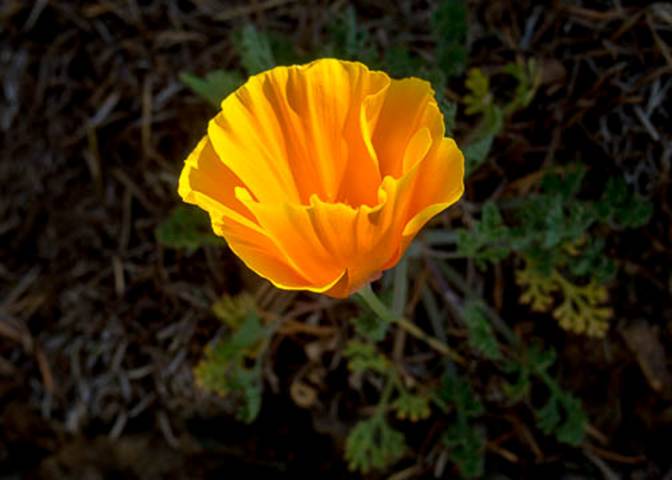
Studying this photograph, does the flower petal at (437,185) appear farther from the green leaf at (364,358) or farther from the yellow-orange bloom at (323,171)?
the green leaf at (364,358)

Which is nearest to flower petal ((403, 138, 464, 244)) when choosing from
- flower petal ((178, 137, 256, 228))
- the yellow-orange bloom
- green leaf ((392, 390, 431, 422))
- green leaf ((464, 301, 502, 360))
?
the yellow-orange bloom

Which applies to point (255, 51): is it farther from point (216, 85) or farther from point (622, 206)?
point (622, 206)

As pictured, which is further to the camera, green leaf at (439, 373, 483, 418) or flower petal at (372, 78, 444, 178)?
green leaf at (439, 373, 483, 418)

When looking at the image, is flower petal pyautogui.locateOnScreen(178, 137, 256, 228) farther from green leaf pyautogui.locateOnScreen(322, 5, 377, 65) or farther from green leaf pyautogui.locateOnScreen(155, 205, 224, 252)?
green leaf pyautogui.locateOnScreen(155, 205, 224, 252)

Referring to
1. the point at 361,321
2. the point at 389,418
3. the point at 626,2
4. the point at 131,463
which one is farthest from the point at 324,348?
the point at 626,2

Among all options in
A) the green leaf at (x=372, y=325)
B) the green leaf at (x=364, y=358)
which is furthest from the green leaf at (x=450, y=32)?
the green leaf at (x=364, y=358)
